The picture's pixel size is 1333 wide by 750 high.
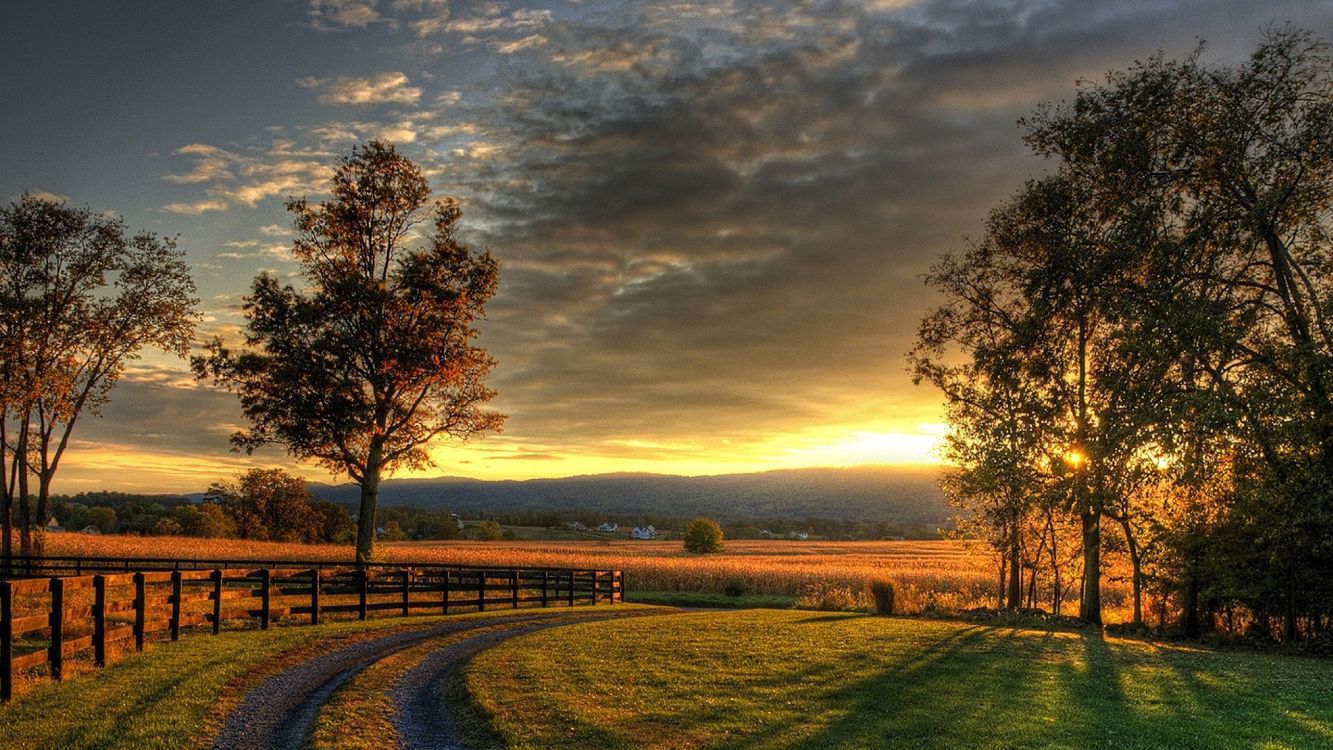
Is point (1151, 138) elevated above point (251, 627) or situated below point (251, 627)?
above

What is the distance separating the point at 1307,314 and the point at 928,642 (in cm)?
1461

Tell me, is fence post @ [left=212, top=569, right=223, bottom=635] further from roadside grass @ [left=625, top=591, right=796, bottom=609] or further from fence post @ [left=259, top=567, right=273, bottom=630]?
roadside grass @ [left=625, top=591, right=796, bottom=609]

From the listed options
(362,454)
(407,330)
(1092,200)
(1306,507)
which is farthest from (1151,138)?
(362,454)

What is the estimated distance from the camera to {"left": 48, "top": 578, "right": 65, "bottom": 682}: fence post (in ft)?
41.4

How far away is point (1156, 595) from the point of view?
29.6 metres

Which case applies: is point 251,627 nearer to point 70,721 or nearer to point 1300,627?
point 70,721

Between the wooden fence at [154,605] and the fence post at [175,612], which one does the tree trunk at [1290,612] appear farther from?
the fence post at [175,612]

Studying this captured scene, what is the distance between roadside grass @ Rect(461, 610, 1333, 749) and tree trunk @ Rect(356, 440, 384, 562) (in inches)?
639

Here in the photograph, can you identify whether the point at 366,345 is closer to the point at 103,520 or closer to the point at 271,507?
the point at 271,507

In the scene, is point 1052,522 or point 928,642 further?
point 1052,522

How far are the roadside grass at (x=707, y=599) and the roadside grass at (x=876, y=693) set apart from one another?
20.4 m

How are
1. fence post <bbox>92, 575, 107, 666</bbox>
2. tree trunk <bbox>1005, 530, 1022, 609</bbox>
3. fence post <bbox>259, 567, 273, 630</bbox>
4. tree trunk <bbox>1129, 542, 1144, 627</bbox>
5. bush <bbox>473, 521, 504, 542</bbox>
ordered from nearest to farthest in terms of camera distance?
fence post <bbox>92, 575, 107, 666</bbox>, fence post <bbox>259, 567, 273, 630</bbox>, tree trunk <bbox>1129, 542, 1144, 627</bbox>, tree trunk <bbox>1005, 530, 1022, 609</bbox>, bush <bbox>473, 521, 504, 542</bbox>

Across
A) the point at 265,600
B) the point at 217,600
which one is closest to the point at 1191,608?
the point at 265,600

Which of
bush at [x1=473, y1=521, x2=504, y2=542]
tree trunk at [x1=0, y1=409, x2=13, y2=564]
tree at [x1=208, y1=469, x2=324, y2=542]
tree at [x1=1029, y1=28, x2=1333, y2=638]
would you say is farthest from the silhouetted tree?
tree at [x1=1029, y1=28, x2=1333, y2=638]
